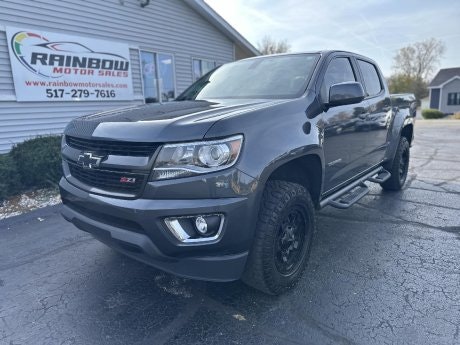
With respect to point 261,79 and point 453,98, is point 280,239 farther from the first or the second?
point 453,98

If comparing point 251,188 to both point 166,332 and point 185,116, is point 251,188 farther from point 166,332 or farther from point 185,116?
point 166,332

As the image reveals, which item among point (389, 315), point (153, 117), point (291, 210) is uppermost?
point (153, 117)

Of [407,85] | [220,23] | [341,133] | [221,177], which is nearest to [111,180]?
[221,177]

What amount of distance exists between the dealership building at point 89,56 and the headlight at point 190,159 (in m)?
6.57

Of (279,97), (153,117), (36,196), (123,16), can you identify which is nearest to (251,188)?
(153,117)

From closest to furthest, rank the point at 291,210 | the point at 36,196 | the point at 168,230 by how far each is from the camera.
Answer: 1. the point at 168,230
2. the point at 291,210
3. the point at 36,196

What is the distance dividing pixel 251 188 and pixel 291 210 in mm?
593

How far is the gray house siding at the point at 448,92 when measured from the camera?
41.1 meters

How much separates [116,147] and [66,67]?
6.80 meters

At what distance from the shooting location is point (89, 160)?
7.80ft

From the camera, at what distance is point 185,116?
2264 mm

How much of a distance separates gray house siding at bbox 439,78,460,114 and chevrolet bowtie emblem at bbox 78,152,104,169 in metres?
48.7

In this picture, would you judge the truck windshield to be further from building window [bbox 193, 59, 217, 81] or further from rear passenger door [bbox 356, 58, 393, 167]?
building window [bbox 193, 59, 217, 81]

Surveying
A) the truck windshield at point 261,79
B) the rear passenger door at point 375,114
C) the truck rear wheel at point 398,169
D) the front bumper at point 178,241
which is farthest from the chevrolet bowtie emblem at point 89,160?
the truck rear wheel at point 398,169
